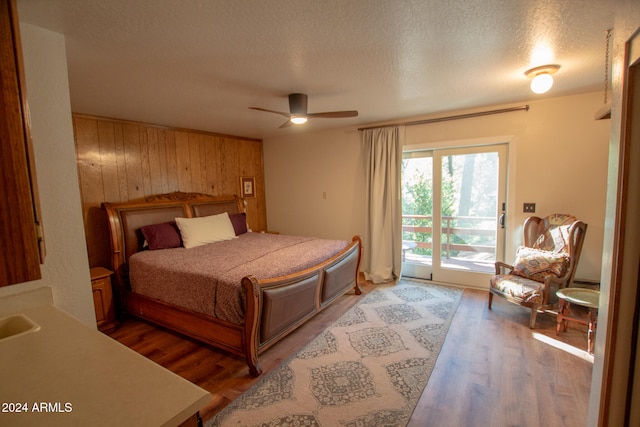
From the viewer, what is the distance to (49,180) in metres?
1.59

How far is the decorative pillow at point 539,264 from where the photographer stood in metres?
2.81

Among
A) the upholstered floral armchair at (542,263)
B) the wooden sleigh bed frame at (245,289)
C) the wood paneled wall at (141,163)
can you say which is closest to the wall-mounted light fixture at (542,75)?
the upholstered floral armchair at (542,263)

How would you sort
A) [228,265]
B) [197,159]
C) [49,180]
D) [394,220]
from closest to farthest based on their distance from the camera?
[49,180] < [228,265] < [394,220] < [197,159]

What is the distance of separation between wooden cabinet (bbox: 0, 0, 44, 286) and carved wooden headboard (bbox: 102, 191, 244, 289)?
9.35ft

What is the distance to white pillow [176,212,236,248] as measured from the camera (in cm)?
366

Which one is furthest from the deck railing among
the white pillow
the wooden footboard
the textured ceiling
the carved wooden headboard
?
the carved wooden headboard

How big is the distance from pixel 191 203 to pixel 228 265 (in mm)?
1940

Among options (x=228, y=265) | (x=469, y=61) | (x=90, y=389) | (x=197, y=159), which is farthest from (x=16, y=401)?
(x=197, y=159)

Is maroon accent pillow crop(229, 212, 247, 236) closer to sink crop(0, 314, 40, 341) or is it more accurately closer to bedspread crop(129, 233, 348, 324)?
bedspread crop(129, 233, 348, 324)

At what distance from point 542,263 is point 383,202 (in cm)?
197

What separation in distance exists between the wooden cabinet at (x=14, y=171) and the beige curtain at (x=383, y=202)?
3766 mm

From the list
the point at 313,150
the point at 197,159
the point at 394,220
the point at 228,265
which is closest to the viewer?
the point at 228,265

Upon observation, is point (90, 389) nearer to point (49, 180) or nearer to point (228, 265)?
point (49, 180)

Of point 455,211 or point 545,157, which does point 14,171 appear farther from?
point 545,157
